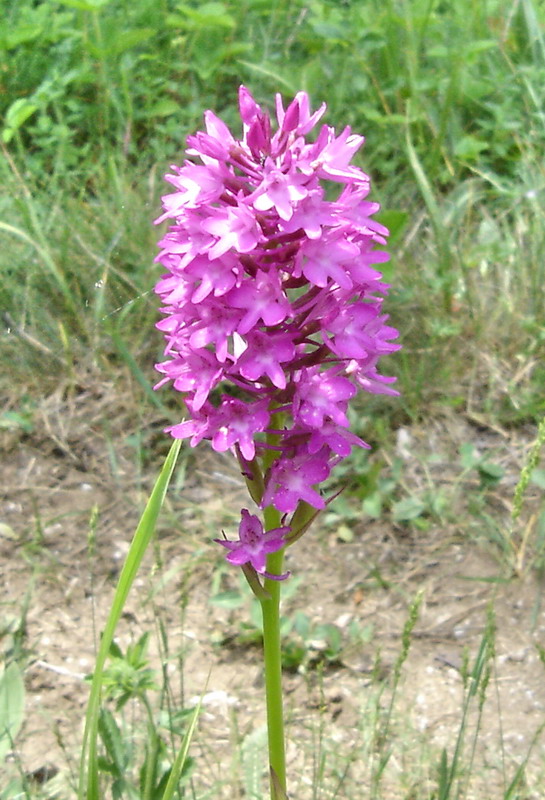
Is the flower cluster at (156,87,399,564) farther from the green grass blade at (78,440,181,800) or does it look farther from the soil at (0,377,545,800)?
the soil at (0,377,545,800)

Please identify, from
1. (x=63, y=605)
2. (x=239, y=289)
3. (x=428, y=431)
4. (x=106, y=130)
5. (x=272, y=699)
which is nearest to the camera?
(x=239, y=289)

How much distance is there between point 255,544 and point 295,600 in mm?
1283

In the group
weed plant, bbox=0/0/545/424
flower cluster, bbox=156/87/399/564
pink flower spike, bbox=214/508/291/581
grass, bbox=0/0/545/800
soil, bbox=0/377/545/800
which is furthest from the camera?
weed plant, bbox=0/0/545/424

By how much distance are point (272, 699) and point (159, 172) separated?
2.62 m

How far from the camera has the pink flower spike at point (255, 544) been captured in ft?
4.14

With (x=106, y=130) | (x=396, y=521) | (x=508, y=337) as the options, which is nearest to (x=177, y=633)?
(x=396, y=521)

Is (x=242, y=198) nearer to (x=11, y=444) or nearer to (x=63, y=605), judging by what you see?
(x=63, y=605)

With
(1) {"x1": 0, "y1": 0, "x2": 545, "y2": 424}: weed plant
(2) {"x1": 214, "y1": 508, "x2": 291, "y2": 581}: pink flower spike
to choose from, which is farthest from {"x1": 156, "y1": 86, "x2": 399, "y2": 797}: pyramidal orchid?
(1) {"x1": 0, "y1": 0, "x2": 545, "y2": 424}: weed plant

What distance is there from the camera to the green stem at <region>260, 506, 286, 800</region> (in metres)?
1.30

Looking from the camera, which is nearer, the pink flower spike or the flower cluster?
the flower cluster

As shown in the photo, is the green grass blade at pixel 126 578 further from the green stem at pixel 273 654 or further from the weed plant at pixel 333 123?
the weed plant at pixel 333 123

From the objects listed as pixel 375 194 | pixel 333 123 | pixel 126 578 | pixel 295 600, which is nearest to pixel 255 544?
pixel 126 578

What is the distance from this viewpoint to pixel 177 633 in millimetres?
2408

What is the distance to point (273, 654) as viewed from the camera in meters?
1.35
